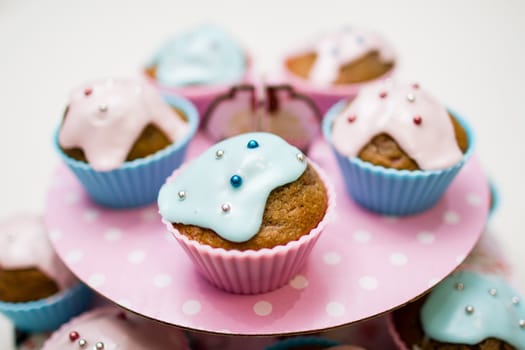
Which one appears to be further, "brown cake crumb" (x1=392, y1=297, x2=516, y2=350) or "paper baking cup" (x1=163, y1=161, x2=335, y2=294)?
"brown cake crumb" (x1=392, y1=297, x2=516, y2=350)

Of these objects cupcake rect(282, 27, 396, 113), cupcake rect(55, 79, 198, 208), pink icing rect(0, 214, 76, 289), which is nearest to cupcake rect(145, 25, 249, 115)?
cupcake rect(282, 27, 396, 113)

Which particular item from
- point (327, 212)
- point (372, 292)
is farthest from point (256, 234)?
point (372, 292)

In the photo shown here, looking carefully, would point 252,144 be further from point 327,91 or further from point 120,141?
point 327,91

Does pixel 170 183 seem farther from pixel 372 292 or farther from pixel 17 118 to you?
pixel 17 118

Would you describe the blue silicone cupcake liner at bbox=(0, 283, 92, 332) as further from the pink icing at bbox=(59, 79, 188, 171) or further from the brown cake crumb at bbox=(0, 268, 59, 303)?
the pink icing at bbox=(59, 79, 188, 171)

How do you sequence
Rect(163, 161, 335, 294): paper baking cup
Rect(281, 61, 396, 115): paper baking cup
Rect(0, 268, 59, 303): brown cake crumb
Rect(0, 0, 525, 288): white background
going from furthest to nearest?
Rect(0, 0, 525, 288): white background, Rect(281, 61, 396, 115): paper baking cup, Rect(0, 268, 59, 303): brown cake crumb, Rect(163, 161, 335, 294): paper baking cup

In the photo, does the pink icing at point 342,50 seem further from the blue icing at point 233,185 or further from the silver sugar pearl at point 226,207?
the silver sugar pearl at point 226,207

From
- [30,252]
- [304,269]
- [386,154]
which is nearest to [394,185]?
[386,154]
